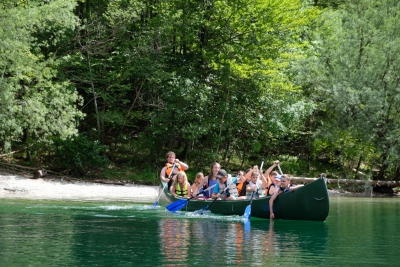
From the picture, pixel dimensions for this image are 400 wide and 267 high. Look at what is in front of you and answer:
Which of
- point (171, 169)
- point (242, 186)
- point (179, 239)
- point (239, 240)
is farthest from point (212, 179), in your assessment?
point (179, 239)

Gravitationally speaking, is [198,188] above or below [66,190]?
above

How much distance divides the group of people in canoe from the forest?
751 centimetres

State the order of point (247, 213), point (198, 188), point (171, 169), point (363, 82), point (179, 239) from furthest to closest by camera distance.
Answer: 1. point (363, 82)
2. point (171, 169)
3. point (198, 188)
4. point (247, 213)
5. point (179, 239)

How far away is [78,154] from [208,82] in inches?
252

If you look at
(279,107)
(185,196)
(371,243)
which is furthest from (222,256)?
(279,107)

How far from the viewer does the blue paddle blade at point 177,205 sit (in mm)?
16955

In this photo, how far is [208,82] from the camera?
90.2 feet

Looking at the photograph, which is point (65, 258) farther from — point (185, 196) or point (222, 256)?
point (185, 196)

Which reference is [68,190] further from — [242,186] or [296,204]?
[296,204]

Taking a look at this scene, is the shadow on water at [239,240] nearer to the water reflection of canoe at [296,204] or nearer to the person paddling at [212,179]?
the water reflection of canoe at [296,204]

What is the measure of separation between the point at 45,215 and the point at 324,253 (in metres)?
7.18

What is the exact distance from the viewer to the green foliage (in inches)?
967

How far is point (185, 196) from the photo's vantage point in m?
17.9

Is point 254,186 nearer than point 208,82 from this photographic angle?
Yes
